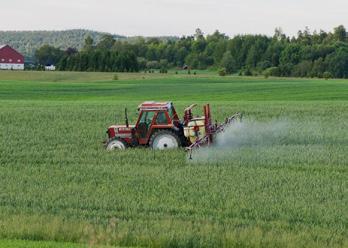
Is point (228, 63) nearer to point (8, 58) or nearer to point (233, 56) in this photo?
point (233, 56)

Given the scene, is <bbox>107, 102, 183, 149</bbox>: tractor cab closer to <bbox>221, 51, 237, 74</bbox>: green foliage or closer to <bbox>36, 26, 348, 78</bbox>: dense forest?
<bbox>36, 26, 348, 78</bbox>: dense forest

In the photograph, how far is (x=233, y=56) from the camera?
371 ft

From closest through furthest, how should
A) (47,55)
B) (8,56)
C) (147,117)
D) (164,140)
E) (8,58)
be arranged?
(164,140)
(147,117)
(47,55)
(8,56)
(8,58)

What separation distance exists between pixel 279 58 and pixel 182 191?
93.0 m

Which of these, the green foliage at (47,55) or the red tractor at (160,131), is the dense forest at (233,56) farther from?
the red tractor at (160,131)

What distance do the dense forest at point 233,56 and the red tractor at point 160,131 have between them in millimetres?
71655

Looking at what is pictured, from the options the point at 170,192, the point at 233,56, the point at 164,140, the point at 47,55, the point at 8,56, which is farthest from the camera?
the point at 8,56

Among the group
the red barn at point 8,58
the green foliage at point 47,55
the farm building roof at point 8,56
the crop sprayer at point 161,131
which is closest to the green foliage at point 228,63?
the green foliage at point 47,55

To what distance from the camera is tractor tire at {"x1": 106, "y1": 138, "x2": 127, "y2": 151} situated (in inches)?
772

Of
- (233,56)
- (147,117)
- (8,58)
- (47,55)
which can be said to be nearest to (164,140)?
(147,117)

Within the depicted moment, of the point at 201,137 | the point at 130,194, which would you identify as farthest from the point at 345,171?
the point at 130,194

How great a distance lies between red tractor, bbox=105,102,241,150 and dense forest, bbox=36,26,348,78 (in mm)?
71655

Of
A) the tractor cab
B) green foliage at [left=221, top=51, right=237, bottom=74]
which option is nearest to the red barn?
green foliage at [left=221, top=51, right=237, bottom=74]

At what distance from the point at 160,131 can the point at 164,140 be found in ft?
0.90
